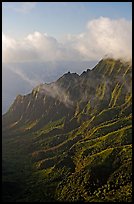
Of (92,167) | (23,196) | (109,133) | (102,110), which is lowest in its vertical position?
(23,196)

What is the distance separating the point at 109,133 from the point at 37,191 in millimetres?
48875

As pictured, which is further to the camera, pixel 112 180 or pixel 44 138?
pixel 44 138

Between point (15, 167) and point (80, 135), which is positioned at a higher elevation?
point (80, 135)

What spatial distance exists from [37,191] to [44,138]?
2941 inches

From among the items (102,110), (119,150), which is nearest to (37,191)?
(119,150)

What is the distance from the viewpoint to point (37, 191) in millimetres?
108312

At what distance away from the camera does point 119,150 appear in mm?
115750

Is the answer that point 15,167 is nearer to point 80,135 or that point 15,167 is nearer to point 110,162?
point 80,135

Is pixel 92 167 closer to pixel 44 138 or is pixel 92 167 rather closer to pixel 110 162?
pixel 110 162

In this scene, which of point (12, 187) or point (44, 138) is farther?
point (44, 138)

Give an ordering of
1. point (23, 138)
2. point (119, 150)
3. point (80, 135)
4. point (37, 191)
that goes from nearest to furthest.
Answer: point (37, 191)
point (119, 150)
point (80, 135)
point (23, 138)

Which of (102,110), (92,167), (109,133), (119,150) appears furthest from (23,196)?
(102,110)

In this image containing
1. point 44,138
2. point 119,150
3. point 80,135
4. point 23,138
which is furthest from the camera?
point 23,138

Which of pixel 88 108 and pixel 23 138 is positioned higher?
pixel 88 108
